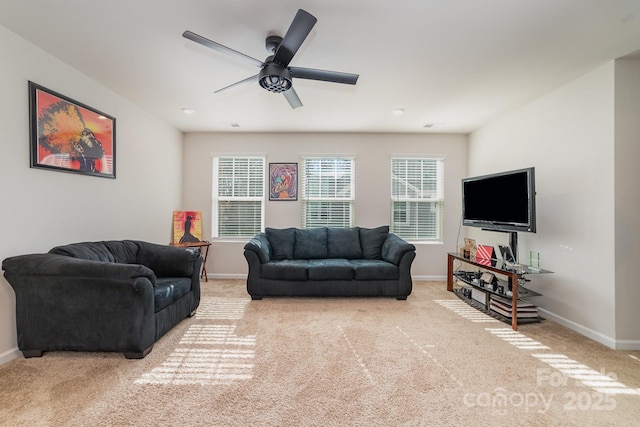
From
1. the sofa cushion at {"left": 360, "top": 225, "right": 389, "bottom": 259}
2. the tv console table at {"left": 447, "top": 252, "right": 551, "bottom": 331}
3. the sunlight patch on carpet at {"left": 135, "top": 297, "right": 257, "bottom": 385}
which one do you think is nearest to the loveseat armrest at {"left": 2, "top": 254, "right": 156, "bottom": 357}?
the sunlight patch on carpet at {"left": 135, "top": 297, "right": 257, "bottom": 385}

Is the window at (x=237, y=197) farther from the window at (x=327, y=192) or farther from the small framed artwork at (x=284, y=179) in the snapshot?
the window at (x=327, y=192)

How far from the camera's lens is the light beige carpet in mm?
1598

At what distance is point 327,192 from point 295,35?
10.5ft

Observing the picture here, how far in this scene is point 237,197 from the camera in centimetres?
Answer: 492

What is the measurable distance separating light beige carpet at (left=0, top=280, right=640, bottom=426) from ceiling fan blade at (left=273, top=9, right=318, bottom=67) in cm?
232

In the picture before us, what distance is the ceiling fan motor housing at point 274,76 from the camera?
2064 mm

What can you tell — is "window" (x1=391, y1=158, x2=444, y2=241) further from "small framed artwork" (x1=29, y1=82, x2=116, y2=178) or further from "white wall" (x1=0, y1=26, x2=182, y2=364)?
"small framed artwork" (x1=29, y1=82, x2=116, y2=178)

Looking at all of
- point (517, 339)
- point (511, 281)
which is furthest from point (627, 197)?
point (517, 339)

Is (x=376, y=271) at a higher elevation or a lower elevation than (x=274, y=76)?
lower

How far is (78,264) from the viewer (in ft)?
6.88

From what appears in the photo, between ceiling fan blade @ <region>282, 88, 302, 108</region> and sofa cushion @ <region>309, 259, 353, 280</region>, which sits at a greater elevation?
ceiling fan blade @ <region>282, 88, 302, 108</region>

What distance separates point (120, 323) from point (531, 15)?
379 cm

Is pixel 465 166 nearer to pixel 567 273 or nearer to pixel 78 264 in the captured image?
pixel 567 273

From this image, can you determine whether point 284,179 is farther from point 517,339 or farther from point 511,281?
point 517,339
